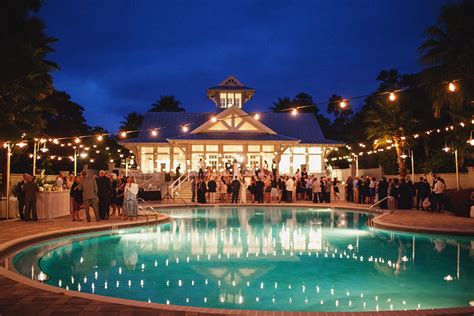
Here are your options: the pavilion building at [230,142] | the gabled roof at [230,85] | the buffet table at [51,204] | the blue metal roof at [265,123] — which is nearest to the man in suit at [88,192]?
the buffet table at [51,204]

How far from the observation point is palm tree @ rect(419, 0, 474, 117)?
20.0 m

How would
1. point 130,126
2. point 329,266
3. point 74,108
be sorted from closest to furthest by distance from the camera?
point 329,266
point 74,108
point 130,126

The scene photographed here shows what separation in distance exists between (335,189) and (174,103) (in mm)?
39988

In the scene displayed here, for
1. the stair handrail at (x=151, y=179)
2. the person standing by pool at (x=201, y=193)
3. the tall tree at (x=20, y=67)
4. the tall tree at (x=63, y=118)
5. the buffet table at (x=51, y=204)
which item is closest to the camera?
the tall tree at (x=20, y=67)

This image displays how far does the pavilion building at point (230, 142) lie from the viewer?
3550 centimetres

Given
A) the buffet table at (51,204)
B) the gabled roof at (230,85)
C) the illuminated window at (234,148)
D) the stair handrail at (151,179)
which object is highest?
the gabled roof at (230,85)

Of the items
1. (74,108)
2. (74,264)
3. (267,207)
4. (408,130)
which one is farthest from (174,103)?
(74,264)

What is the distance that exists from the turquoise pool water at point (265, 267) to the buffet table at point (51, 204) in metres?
3.63

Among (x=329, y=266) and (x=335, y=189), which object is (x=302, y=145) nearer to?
(x=335, y=189)

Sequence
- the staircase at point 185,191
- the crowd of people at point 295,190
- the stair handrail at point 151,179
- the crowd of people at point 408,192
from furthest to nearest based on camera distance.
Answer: the stair handrail at point 151,179 < the staircase at point 185,191 < the crowd of people at point 295,190 < the crowd of people at point 408,192

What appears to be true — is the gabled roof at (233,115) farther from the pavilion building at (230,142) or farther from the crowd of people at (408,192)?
the crowd of people at (408,192)

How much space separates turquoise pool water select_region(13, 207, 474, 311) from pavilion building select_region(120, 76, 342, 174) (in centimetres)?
2055

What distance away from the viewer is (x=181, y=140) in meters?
34.6

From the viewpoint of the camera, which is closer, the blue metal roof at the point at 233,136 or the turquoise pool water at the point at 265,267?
the turquoise pool water at the point at 265,267
